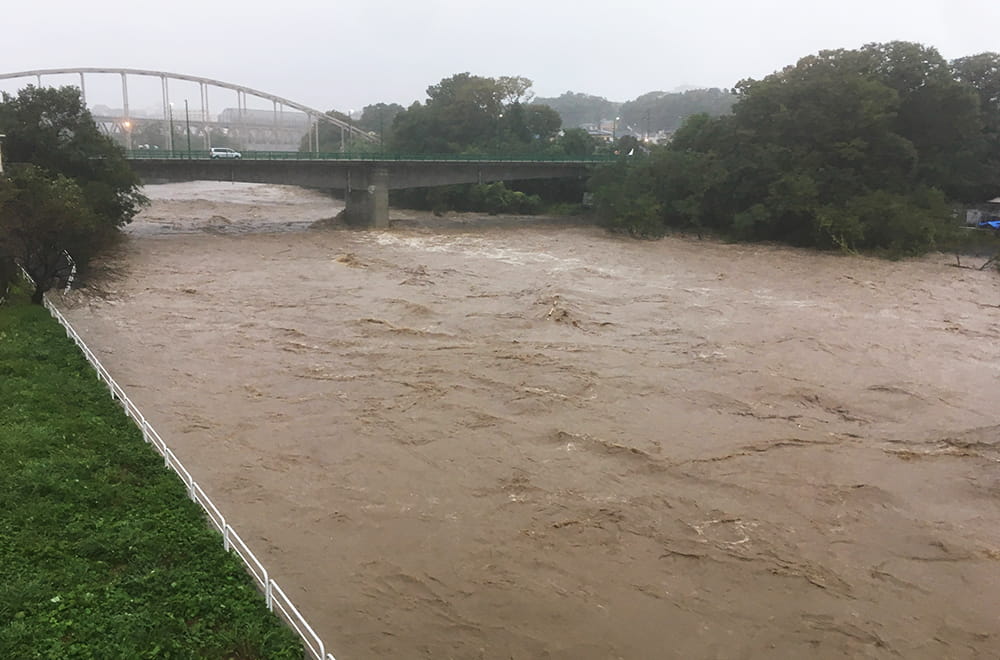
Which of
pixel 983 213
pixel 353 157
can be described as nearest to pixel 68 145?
pixel 353 157

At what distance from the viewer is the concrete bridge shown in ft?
149

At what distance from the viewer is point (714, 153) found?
47.9 meters

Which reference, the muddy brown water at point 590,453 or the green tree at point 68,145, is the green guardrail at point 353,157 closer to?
the green tree at point 68,145

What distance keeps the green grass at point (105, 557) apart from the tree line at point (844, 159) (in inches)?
1452

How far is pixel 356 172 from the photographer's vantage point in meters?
50.2

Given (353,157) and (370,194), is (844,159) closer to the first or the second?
(370,194)

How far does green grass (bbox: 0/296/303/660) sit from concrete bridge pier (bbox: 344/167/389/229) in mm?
36565

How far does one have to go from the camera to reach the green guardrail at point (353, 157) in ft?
148

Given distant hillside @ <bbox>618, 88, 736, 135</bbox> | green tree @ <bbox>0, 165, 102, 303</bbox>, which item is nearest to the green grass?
green tree @ <bbox>0, 165, 102, 303</bbox>

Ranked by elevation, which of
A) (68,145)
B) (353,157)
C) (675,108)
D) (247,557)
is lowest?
(247,557)

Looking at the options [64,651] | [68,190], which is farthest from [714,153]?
[64,651]

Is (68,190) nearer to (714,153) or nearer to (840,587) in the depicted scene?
(840,587)

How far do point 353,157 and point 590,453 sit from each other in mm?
40121

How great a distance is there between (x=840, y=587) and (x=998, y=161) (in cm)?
4806
